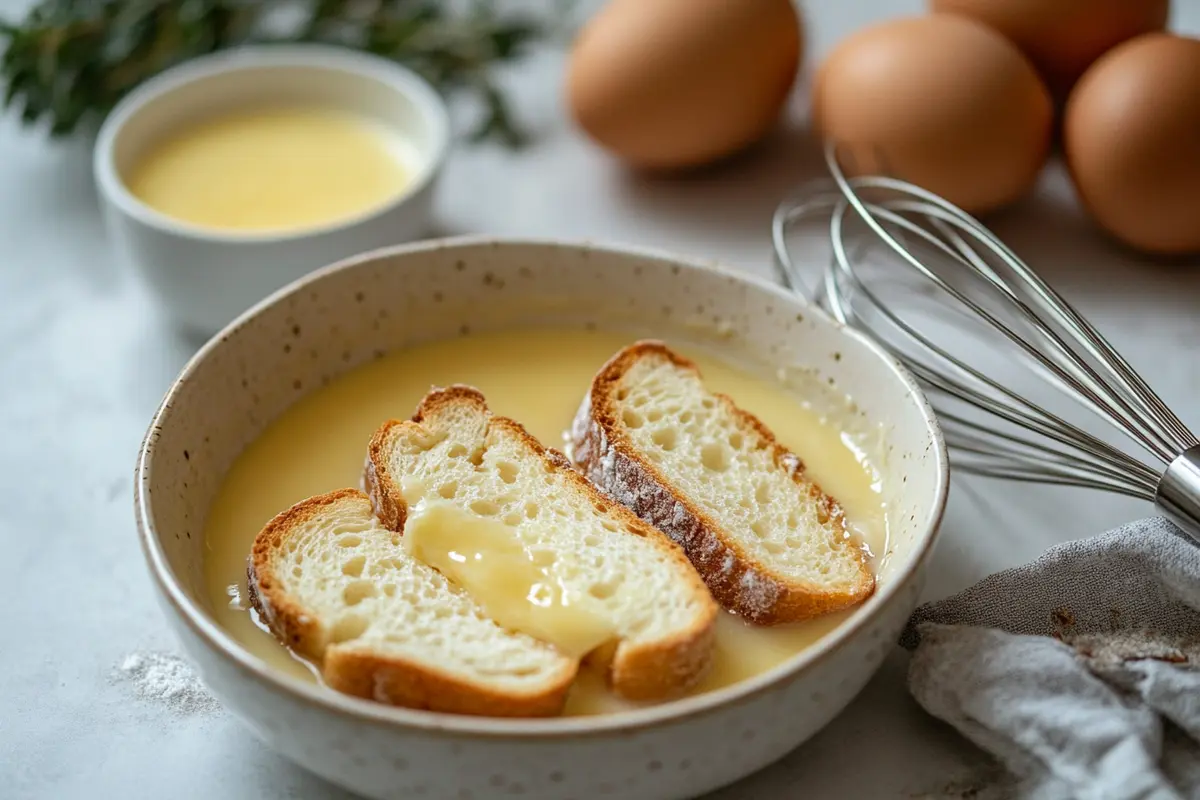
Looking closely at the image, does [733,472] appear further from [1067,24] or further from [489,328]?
[1067,24]

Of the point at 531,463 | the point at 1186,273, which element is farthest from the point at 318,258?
the point at 1186,273

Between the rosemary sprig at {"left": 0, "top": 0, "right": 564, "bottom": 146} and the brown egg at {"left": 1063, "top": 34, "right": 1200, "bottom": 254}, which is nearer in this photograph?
the brown egg at {"left": 1063, "top": 34, "right": 1200, "bottom": 254}

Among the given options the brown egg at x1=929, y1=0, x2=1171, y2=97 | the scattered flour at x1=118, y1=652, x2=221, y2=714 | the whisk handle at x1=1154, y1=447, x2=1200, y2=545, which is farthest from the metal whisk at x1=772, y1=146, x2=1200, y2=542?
the scattered flour at x1=118, y1=652, x2=221, y2=714

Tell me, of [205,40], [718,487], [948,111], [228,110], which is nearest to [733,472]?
[718,487]

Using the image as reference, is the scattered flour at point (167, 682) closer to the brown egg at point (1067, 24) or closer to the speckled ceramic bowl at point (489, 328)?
the speckled ceramic bowl at point (489, 328)

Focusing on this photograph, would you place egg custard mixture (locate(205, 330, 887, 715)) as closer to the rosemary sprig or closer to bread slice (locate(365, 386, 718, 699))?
bread slice (locate(365, 386, 718, 699))
